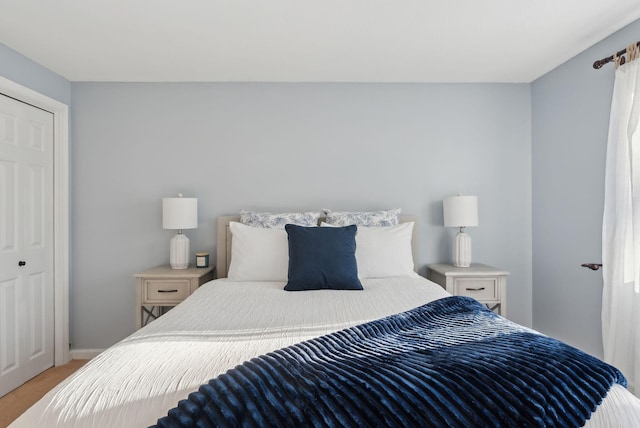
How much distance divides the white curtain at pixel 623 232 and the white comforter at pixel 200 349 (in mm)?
1134

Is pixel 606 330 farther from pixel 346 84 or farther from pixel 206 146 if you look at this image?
pixel 206 146

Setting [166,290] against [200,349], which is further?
[166,290]

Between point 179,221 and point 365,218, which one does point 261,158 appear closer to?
point 179,221

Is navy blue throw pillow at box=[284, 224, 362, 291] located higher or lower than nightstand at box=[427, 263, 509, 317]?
higher

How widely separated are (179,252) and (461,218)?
242 cm

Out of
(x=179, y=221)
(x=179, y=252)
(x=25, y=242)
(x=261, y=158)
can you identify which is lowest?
(x=179, y=252)

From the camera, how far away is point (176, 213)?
3.26m

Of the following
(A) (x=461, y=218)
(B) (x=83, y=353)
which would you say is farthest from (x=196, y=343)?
(B) (x=83, y=353)

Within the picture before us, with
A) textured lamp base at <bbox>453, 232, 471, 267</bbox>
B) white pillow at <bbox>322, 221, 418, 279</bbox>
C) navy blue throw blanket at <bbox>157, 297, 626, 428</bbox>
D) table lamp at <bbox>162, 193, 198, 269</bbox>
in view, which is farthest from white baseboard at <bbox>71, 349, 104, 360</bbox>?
textured lamp base at <bbox>453, 232, 471, 267</bbox>

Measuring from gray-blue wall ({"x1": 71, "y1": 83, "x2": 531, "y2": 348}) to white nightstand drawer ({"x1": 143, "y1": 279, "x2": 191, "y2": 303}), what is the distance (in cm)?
47

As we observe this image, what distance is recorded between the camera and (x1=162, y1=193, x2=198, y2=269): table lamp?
3259 millimetres

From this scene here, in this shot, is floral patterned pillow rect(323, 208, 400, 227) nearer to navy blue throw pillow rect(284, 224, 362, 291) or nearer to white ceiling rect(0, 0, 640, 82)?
navy blue throw pillow rect(284, 224, 362, 291)

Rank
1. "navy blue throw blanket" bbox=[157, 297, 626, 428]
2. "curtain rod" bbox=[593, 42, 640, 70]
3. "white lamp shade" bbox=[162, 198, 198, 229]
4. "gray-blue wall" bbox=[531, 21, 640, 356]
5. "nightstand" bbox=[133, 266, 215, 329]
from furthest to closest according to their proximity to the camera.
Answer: "white lamp shade" bbox=[162, 198, 198, 229] < "nightstand" bbox=[133, 266, 215, 329] < "gray-blue wall" bbox=[531, 21, 640, 356] < "curtain rod" bbox=[593, 42, 640, 70] < "navy blue throw blanket" bbox=[157, 297, 626, 428]

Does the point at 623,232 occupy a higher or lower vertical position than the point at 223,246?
higher
